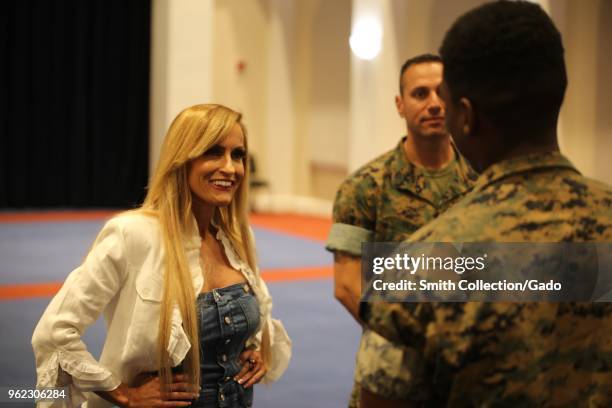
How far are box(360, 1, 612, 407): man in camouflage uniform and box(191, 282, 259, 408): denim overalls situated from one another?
126 centimetres

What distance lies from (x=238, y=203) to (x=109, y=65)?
40.0 ft

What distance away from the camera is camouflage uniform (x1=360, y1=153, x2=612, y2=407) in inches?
49.7

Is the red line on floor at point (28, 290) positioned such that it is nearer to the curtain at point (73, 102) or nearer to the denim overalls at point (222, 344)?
the denim overalls at point (222, 344)

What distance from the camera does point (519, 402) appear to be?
1.29 metres

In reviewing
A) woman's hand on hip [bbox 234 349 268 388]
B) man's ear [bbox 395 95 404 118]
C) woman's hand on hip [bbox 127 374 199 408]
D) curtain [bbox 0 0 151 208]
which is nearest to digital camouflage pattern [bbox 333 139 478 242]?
man's ear [bbox 395 95 404 118]

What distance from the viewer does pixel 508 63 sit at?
1.28 m

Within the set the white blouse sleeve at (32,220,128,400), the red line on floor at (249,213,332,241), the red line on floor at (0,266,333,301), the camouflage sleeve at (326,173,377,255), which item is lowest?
the red line on floor at (249,213,332,241)

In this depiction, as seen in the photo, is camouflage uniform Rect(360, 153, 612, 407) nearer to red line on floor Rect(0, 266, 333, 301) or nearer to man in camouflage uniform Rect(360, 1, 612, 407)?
man in camouflage uniform Rect(360, 1, 612, 407)

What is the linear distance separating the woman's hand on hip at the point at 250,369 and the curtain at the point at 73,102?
1189 centimetres

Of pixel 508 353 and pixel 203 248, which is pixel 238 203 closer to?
pixel 203 248

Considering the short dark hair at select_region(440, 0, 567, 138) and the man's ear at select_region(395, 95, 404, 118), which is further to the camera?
the man's ear at select_region(395, 95, 404, 118)

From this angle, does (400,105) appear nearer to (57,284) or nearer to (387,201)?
(387,201)

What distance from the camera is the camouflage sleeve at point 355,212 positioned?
264 cm

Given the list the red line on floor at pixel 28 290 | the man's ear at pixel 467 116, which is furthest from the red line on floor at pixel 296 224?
the man's ear at pixel 467 116
